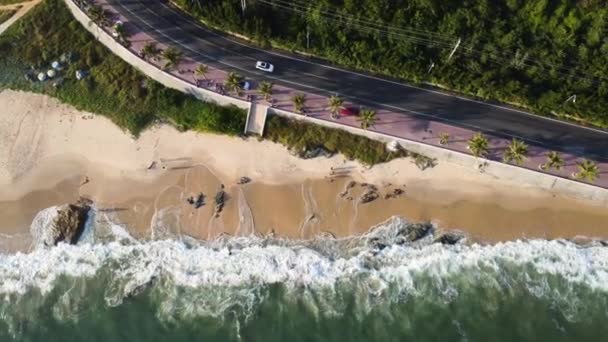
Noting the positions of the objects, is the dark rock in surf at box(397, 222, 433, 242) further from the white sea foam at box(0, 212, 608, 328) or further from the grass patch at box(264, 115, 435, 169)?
the grass patch at box(264, 115, 435, 169)

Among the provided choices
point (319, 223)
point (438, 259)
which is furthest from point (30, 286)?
point (438, 259)

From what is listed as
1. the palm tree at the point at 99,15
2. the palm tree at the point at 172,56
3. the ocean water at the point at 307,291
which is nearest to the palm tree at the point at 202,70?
the palm tree at the point at 172,56

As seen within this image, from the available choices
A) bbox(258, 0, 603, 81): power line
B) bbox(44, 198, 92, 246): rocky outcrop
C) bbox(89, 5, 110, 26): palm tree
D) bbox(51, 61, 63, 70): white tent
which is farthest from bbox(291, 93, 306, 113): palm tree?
bbox(51, 61, 63, 70): white tent

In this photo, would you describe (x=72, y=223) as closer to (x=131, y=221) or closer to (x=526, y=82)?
(x=131, y=221)

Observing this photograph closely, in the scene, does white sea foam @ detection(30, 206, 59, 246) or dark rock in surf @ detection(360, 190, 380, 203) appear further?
white sea foam @ detection(30, 206, 59, 246)

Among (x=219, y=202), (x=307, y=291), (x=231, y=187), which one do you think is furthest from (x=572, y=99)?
(x=219, y=202)
